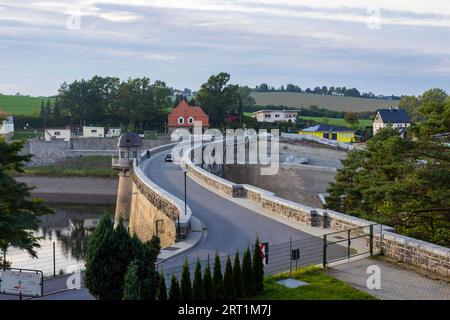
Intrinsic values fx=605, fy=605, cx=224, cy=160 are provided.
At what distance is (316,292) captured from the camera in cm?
1495

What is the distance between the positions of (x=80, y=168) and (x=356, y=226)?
77.6m

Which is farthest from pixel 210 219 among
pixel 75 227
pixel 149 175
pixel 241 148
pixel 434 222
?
pixel 241 148

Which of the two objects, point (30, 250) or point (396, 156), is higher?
point (396, 156)

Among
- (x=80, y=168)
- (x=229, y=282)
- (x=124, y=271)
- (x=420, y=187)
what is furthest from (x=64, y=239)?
(x=80, y=168)

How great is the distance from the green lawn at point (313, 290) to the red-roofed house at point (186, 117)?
93743 millimetres

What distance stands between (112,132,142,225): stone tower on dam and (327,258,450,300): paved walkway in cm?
3304

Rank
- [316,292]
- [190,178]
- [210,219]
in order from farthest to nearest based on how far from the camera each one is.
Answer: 1. [190,178]
2. [210,219]
3. [316,292]

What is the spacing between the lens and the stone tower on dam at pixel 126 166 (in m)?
49.4

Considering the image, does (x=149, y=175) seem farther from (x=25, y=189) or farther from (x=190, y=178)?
(x=25, y=189)

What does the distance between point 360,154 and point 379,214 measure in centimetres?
1429

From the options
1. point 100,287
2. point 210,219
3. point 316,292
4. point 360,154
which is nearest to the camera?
point 100,287

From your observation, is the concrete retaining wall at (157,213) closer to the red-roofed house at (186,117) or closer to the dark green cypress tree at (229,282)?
the dark green cypress tree at (229,282)

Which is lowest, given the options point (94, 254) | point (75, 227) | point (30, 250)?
point (75, 227)

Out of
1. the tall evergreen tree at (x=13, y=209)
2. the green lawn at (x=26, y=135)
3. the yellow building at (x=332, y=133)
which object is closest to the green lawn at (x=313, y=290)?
the tall evergreen tree at (x=13, y=209)
